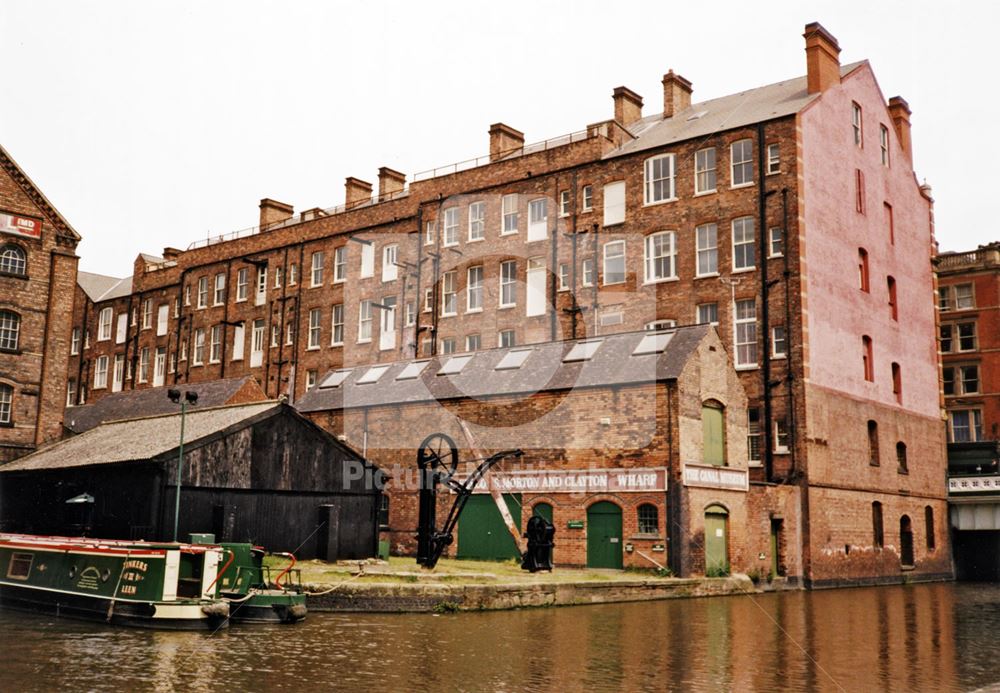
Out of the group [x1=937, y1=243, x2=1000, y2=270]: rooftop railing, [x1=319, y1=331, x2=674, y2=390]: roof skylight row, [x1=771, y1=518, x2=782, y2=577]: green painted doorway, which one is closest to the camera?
[x1=319, y1=331, x2=674, y2=390]: roof skylight row

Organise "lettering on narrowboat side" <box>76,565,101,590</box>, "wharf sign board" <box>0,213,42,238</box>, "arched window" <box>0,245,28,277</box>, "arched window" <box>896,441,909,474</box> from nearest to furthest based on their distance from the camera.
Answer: "lettering on narrowboat side" <box>76,565,101,590</box>, "wharf sign board" <box>0,213,42,238</box>, "arched window" <box>0,245,28,277</box>, "arched window" <box>896,441,909,474</box>

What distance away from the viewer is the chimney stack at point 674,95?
42031 millimetres

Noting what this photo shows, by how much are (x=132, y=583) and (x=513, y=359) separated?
1758 cm

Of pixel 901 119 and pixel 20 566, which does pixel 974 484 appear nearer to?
pixel 901 119

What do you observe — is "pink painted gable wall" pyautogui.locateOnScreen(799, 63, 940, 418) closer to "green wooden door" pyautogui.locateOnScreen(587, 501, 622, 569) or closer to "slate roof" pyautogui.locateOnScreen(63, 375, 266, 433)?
"green wooden door" pyautogui.locateOnScreen(587, 501, 622, 569)

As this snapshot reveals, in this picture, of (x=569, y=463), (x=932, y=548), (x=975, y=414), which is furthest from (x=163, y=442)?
(x=975, y=414)

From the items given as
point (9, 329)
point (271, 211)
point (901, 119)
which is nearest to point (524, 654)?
point (9, 329)

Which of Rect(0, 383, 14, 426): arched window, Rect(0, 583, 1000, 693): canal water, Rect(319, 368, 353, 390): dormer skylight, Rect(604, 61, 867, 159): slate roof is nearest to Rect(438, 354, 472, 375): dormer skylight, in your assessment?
Rect(319, 368, 353, 390): dormer skylight

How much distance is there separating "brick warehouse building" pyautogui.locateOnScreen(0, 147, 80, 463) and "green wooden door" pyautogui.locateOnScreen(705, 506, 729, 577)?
82.9 feet

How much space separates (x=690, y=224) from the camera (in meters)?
35.7

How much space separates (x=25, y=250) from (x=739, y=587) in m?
29.3

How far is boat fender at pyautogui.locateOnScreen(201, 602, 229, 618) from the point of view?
1572cm

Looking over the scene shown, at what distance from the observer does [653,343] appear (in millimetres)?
28297

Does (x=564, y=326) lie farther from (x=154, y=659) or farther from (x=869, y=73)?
(x=154, y=659)
